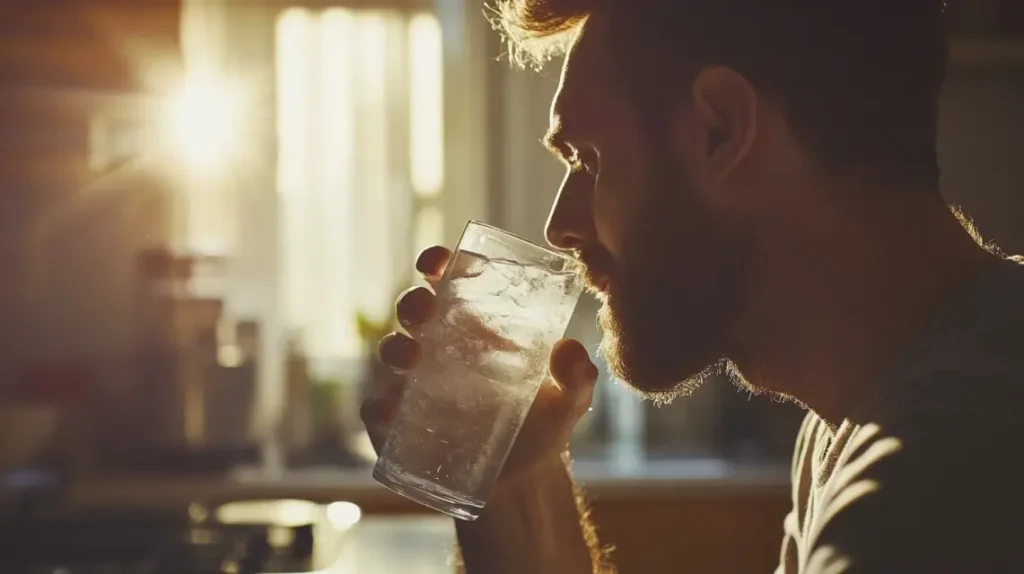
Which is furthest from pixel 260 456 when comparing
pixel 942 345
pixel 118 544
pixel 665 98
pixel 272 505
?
pixel 942 345

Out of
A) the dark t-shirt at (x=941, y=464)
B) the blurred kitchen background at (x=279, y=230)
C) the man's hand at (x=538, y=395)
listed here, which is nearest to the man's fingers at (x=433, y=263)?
the man's hand at (x=538, y=395)

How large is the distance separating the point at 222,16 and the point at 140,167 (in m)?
0.50

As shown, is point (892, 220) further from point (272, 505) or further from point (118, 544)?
point (272, 505)

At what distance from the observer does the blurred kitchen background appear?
7.81 feet

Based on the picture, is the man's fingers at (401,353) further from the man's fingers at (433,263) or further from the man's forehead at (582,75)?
the man's forehead at (582,75)

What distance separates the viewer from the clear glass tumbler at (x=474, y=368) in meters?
1.02

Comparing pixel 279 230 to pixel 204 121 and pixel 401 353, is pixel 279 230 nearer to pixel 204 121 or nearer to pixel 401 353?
pixel 204 121

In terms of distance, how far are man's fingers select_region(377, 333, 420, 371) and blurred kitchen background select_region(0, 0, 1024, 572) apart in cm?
138

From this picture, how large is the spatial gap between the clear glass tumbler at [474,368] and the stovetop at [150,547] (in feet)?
1.61

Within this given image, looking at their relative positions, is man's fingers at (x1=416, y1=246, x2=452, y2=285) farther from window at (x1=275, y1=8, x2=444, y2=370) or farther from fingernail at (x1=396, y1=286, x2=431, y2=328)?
window at (x1=275, y1=8, x2=444, y2=370)

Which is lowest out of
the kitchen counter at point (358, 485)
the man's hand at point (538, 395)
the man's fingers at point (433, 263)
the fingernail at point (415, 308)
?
the kitchen counter at point (358, 485)

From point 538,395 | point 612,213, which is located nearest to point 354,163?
point 538,395

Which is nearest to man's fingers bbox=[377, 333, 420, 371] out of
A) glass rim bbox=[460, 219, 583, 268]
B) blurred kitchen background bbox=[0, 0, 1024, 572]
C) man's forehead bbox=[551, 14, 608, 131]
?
glass rim bbox=[460, 219, 583, 268]

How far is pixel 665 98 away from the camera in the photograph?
0.99 metres
